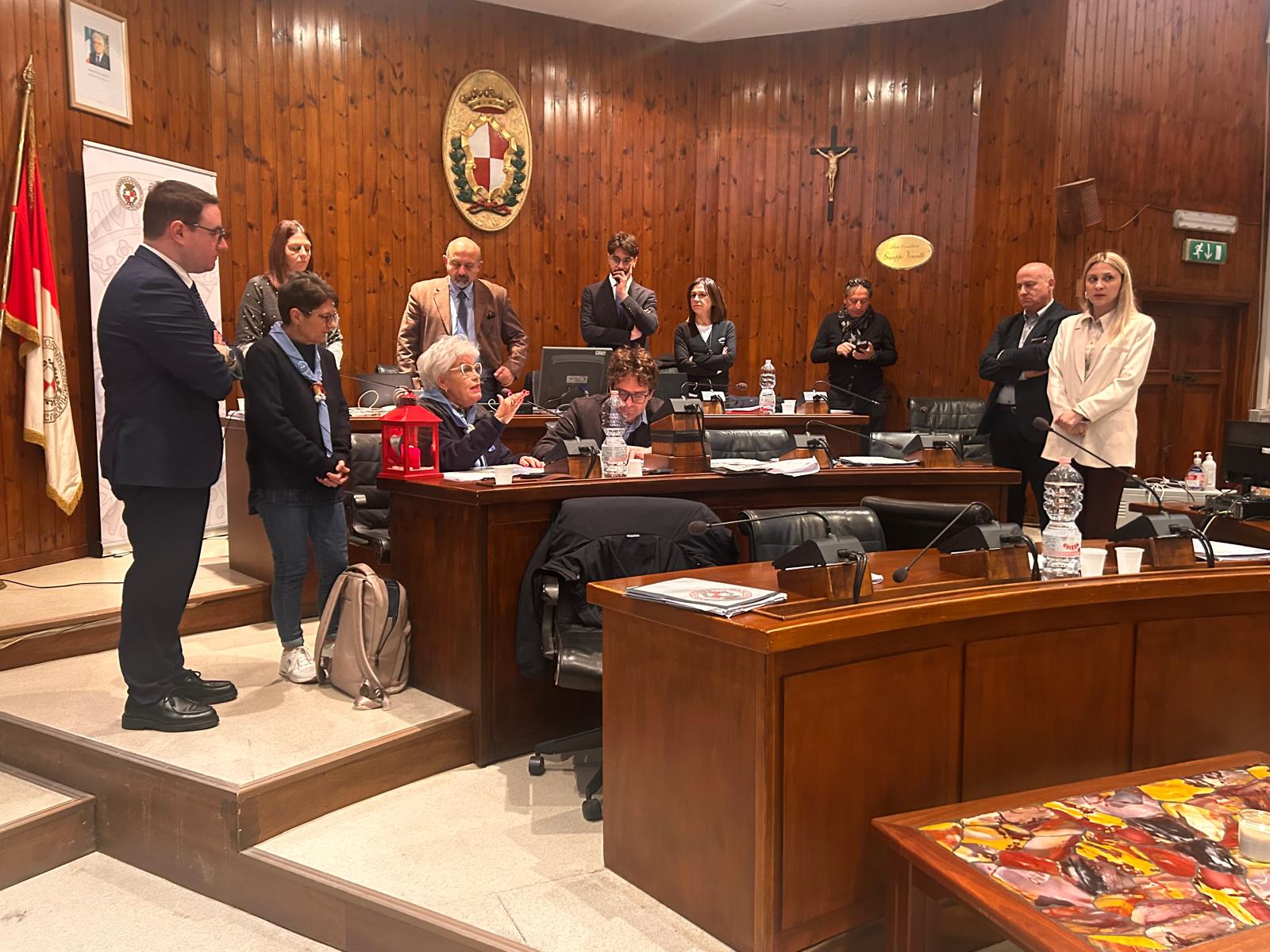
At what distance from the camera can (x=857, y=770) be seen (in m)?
1.97

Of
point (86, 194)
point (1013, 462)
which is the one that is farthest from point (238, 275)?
point (1013, 462)

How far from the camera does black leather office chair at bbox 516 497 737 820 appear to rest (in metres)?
2.76

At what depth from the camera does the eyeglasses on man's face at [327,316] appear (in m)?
3.17

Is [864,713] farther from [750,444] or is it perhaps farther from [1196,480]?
[1196,480]

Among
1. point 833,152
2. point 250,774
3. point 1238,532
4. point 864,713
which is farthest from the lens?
point 833,152

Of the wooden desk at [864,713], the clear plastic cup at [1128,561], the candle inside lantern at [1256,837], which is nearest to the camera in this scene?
the candle inside lantern at [1256,837]

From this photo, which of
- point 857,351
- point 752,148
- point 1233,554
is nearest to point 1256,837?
point 1233,554

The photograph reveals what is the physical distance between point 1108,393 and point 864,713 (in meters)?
2.28

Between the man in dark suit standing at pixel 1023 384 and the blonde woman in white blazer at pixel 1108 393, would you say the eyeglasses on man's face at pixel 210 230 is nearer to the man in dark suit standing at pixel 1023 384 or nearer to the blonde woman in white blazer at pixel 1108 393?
the blonde woman in white blazer at pixel 1108 393

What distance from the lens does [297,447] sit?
310 cm

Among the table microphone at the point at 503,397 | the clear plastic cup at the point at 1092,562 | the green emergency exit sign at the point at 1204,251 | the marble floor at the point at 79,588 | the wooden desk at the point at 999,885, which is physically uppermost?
the green emergency exit sign at the point at 1204,251

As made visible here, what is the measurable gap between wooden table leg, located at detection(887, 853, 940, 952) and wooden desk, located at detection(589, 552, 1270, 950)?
0.17m

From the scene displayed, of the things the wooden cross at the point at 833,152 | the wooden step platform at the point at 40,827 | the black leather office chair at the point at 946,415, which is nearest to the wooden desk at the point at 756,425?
the black leather office chair at the point at 946,415

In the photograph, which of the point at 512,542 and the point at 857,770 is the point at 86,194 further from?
the point at 857,770
